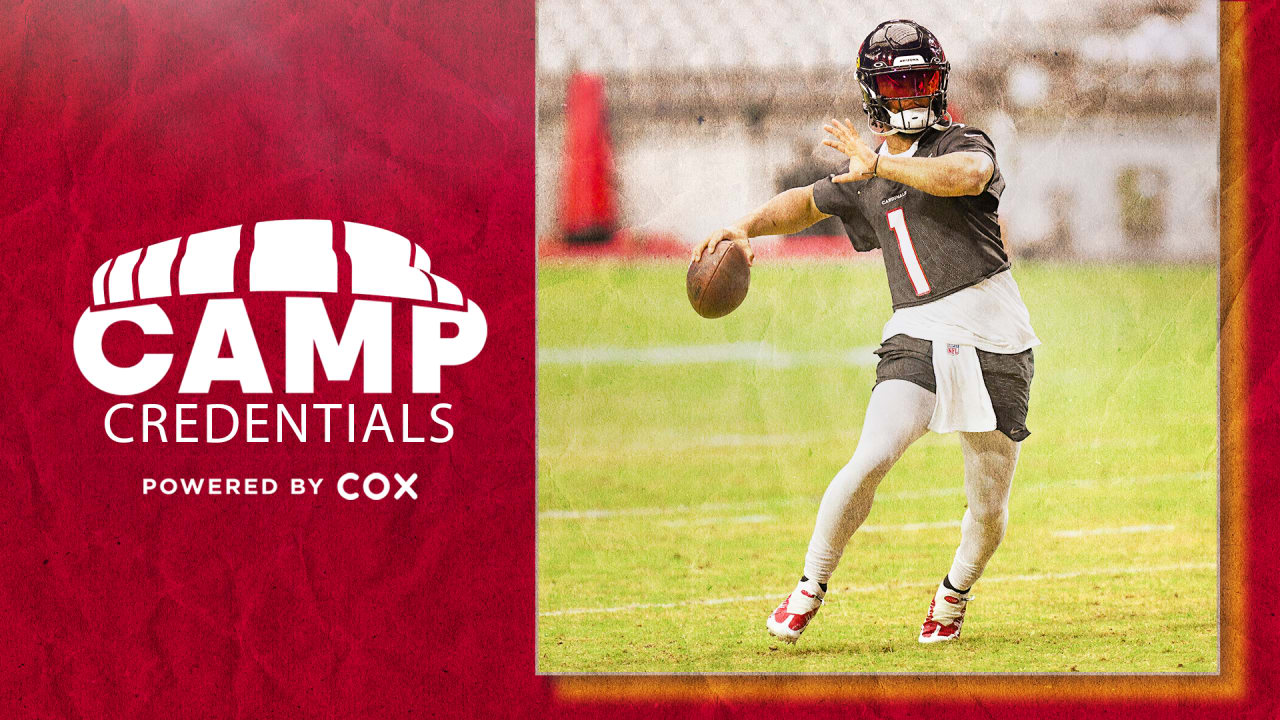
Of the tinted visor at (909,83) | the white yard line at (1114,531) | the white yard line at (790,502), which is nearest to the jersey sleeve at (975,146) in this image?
the tinted visor at (909,83)

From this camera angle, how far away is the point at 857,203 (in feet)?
8.41

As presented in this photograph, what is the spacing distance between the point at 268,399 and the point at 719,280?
125 cm

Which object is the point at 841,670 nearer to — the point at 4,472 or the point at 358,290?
the point at 358,290

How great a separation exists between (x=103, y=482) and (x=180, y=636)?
47cm

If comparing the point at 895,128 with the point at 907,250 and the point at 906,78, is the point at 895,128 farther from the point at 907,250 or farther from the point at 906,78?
the point at 907,250

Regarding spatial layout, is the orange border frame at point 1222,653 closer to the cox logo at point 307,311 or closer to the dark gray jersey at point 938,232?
the dark gray jersey at point 938,232

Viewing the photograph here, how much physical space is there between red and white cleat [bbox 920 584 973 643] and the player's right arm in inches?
41.2

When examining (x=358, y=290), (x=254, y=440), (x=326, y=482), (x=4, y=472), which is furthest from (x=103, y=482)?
(x=358, y=290)

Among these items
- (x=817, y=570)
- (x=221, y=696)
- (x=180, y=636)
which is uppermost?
(x=817, y=570)

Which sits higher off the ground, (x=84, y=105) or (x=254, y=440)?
(x=84, y=105)

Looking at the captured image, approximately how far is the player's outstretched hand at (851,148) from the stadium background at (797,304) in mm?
86

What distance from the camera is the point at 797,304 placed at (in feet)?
8.45

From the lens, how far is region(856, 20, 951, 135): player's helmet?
8.11 ft

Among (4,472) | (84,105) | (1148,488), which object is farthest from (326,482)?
(1148,488)
